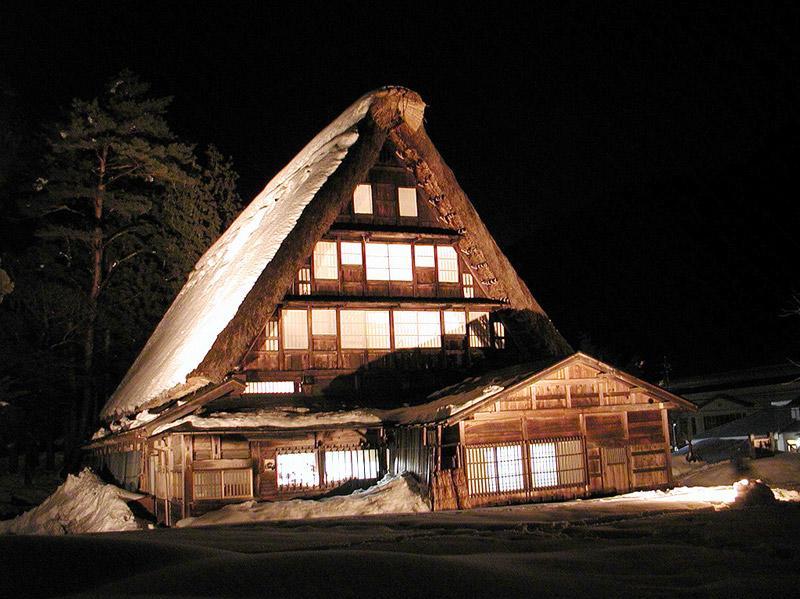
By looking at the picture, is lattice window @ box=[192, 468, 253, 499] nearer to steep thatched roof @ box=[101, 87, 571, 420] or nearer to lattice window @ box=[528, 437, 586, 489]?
steep thatched roof @ box=[101, 87, 571, 420]

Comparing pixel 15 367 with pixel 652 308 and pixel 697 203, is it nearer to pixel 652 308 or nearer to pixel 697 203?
pixel 652 308

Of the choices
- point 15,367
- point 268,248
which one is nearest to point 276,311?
point 268,248

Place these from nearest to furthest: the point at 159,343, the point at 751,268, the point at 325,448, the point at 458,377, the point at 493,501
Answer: the point at 493,501
the point at 325,448
the point at 458,377
the point at 159,343
the point at 751,268

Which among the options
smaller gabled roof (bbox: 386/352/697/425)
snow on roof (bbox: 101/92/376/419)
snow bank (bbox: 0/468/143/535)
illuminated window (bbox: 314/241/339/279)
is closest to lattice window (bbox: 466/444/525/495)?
smaller gabled roof (bbox: 386/352/697/425)

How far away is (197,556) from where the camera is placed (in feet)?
22.4

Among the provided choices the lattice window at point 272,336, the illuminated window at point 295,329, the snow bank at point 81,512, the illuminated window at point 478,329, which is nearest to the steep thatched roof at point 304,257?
the illuminated window at point 478,329

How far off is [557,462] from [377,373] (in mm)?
4817

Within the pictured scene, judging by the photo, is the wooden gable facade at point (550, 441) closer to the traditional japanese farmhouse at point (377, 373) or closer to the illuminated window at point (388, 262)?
the traditional japanese farmhouse at point (377, 373)

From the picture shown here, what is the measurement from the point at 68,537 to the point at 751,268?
174 ft

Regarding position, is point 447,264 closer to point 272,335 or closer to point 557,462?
point 272,335

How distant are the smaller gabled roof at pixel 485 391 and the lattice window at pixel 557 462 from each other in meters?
1.64

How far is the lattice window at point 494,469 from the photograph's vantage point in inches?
648

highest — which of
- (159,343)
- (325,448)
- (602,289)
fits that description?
(602,289)

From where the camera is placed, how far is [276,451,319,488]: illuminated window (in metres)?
17.1
